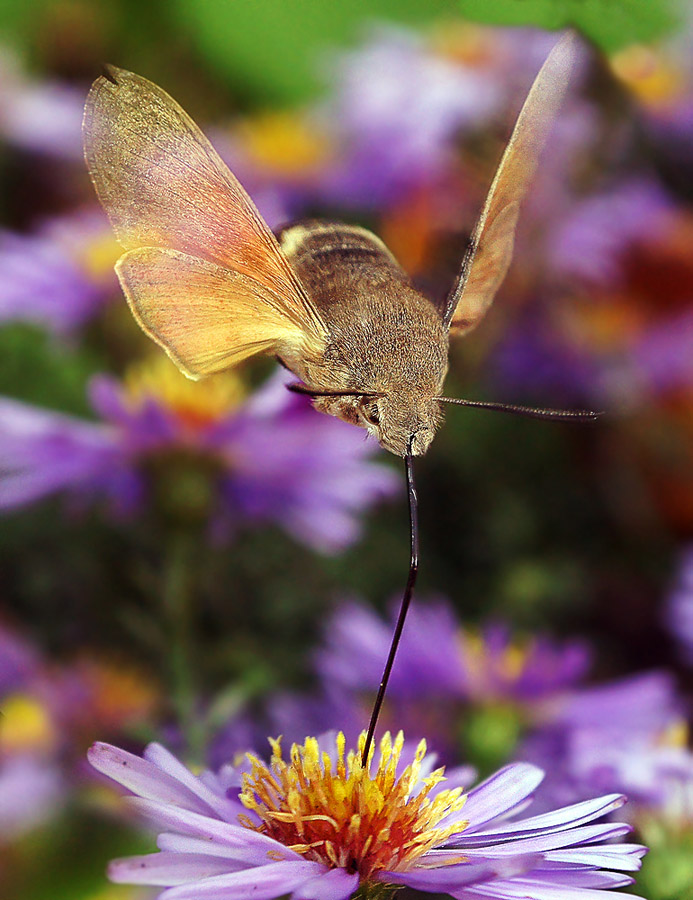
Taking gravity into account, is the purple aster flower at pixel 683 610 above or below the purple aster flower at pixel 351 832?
above

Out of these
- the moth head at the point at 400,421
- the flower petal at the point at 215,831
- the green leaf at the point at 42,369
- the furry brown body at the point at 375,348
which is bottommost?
the flower petal at the point at 215,831

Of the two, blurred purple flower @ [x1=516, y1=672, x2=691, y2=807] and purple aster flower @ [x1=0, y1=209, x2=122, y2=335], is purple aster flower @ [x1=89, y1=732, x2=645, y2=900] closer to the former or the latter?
blurred purple flower @ [x1=516, y1=672, x2=691, y2=807]

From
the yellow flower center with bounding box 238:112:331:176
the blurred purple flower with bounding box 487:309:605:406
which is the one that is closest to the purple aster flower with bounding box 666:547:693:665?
the blurred purple flower with bounding box 487:309:605:406

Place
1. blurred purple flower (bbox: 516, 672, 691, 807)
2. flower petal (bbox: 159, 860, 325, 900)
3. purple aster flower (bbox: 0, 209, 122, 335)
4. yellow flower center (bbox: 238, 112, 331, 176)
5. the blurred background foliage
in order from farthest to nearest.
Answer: yellow flower center (bbox: 238, 112, 331, 176)
purple aster flower (bbox: 0, 209, 122, 335)
the blurred background foliage
blurred purple flower (bbox: 516, 672, 691, 807)
flower petal (bbox: 159, 860, 325, 900)

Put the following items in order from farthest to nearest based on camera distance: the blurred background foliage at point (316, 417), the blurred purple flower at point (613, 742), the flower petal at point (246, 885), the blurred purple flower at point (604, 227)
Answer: the blurred purple flower at point (604, 227) < the blurred background foliage at point (316, 417) < the blurred purple flower at point (613, 742) < the flower petal at point (246, 885)

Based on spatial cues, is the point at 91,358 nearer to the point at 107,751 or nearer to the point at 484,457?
the point at 484,457

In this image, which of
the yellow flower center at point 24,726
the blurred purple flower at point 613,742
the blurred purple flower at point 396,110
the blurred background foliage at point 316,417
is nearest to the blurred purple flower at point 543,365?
the blurred background foliage at point 316,417

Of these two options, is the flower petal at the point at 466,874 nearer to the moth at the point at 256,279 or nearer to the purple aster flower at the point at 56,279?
the moth at the point at 256,279
